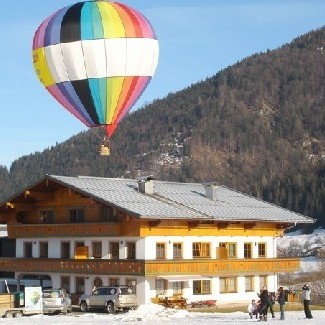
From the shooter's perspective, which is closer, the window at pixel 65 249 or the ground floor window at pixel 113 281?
the ground floor window at pixel 113 281

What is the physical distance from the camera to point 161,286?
5303 centimetres

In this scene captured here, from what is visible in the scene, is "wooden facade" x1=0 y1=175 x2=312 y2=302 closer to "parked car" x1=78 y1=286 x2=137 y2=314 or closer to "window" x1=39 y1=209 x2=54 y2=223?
"window" x1=39 y1=209 x2=54 y2=223

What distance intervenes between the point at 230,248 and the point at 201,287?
3.97 metres

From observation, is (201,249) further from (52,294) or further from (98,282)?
(52,294)

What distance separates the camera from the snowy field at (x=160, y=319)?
37438 millimetres

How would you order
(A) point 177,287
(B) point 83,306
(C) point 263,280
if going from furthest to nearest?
1. (C) point 263,280
2. (A) point 177,287
3. (B) point 83,306

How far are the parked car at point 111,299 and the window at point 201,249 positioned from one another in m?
7.82

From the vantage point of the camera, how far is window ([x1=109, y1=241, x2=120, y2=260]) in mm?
54109

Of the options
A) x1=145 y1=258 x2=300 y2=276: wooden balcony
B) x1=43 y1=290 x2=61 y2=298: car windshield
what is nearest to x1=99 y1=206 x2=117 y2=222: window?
x1=145 y1=258 x2=300 y2=276: wooden balcony

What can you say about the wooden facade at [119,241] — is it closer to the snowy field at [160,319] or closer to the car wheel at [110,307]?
the car wheel at [110,307]

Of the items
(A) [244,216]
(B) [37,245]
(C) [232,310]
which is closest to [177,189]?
(A) [244,216]

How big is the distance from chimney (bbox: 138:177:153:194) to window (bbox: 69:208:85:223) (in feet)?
13.5

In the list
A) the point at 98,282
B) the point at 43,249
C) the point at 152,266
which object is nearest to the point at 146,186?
the point at 98,282

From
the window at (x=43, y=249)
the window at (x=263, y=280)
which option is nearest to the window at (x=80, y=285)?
the window at (x=43, y=249)
